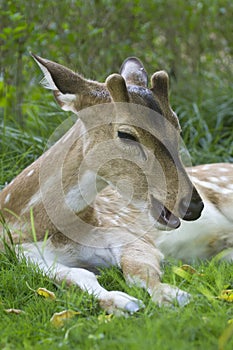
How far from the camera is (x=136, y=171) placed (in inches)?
156

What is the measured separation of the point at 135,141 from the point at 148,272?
2.34 feet

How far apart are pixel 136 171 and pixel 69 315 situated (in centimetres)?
106

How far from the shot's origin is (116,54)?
8.10 meters

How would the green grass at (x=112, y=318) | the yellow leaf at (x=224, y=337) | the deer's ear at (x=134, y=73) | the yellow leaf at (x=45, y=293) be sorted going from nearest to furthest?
the yellow leaf at (x=224, y=337)
the green grass at (x=112, y=318)
the yellow leaf at (x=45, y=293)
the deer's ear at (x=134, y=73)

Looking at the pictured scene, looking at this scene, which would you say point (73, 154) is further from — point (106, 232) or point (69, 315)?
point (69, 315)

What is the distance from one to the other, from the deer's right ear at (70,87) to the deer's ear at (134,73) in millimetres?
226

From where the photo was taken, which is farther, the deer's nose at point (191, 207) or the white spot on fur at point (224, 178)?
the white spot on fur at point (224, 178)

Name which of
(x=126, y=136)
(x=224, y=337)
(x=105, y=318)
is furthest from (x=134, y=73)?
(x=224, y=337)

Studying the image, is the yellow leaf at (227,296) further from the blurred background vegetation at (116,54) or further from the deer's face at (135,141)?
the blurred background vegetation at (116,54)

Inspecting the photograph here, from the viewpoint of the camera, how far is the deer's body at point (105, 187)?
12.7ft

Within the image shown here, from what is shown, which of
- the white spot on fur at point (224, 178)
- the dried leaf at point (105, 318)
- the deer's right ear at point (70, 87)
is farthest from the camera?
the white spot on fur at point (224, 178)

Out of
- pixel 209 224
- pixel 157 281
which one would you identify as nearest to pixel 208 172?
pixel 209 224

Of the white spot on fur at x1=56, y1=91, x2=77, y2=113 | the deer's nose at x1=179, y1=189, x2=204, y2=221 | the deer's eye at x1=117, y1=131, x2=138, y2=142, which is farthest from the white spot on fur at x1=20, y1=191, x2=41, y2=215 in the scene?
the deer's nose at x1=179, y1=189, x2=204, y2=221

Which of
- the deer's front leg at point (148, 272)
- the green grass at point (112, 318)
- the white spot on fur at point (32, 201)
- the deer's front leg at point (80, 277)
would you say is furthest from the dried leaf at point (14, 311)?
the white spot on fur at point (32, 201)
